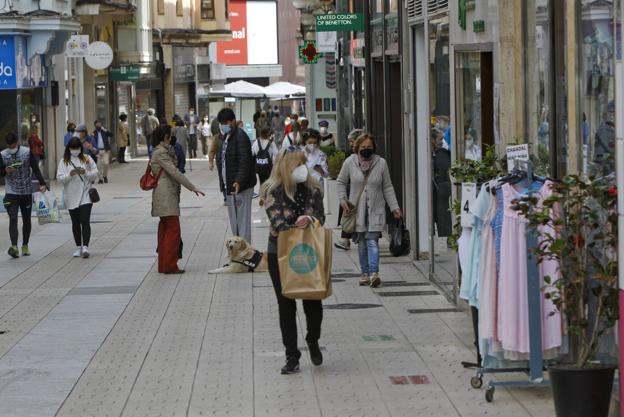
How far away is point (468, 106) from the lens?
1422cm

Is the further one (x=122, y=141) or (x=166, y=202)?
(x=122, y=141)

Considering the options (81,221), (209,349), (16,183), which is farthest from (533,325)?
(16,183)

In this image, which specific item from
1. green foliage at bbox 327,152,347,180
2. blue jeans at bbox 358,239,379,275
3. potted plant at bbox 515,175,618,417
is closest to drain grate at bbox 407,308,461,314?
blue jeans at bbox 358,239,379,275

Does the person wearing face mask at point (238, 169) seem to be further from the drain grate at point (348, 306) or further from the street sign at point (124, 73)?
the street sign at point (124, 73)

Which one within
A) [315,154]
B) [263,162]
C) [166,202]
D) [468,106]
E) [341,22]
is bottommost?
[166,202]

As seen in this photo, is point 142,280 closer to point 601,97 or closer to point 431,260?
point 431,260

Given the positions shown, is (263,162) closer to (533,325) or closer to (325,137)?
(325,137)

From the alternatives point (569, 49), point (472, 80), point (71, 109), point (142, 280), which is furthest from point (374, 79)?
point (71, 109)

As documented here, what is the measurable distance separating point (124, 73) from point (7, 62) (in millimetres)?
16349

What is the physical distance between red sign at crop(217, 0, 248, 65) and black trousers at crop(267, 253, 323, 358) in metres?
77.5

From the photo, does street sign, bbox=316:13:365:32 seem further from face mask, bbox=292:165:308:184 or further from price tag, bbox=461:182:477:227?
price tag, bbox=461:182:477:227

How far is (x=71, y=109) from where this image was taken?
46.1m

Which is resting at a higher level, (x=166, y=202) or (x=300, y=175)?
(x=300, y=175)

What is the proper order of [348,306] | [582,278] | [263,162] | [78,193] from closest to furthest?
1. [582,278]
2. [348,306]
3. [78,193]
4. [263,162]
